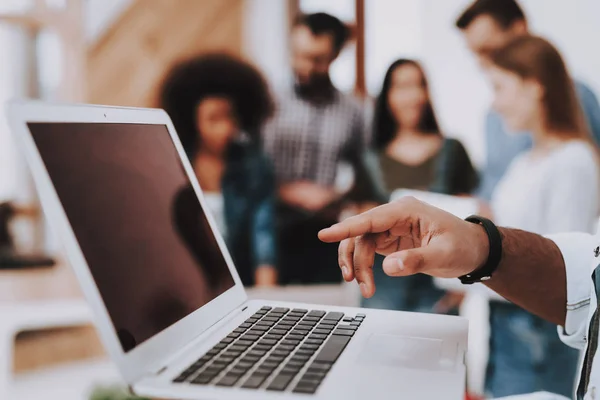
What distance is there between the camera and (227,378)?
53cm

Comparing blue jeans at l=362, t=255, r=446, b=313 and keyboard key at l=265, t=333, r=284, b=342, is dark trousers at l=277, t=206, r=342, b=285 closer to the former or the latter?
blue jeans at l=362, t=255, r=446, b=313

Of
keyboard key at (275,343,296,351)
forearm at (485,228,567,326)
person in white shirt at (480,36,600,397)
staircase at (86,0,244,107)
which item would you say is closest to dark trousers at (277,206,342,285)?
person in white shirt at (480,36,600,397)

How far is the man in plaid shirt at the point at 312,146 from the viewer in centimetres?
235

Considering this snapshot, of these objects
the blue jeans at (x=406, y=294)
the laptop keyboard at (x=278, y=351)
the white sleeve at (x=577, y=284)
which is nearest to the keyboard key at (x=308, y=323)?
the laptop keyboard at (x=278, y=351)

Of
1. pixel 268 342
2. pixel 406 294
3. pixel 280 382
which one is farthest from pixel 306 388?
pixel 406 294

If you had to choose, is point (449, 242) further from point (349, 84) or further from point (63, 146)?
point (349, 84)

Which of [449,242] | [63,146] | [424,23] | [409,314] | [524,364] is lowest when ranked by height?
[524,364]

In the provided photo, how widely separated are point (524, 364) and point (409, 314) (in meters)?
1.24

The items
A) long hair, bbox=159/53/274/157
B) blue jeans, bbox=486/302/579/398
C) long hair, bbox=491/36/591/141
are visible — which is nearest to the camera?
blue jeans, bbox=486/302/579/398

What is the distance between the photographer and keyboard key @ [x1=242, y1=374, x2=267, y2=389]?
0.52 metres

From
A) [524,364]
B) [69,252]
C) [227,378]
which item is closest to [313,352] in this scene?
[227,378]

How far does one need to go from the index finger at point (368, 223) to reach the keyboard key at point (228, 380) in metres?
0.21

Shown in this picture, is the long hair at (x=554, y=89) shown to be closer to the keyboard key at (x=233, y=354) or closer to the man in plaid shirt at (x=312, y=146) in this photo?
the man in plaid shirt at (x=312, y=146)

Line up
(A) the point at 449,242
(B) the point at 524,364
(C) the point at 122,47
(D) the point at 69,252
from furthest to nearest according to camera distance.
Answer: (C) the point at 122,47 → (B) the point at 524,364 → (A) the point at 449,242 → (D) the point at 69,252
